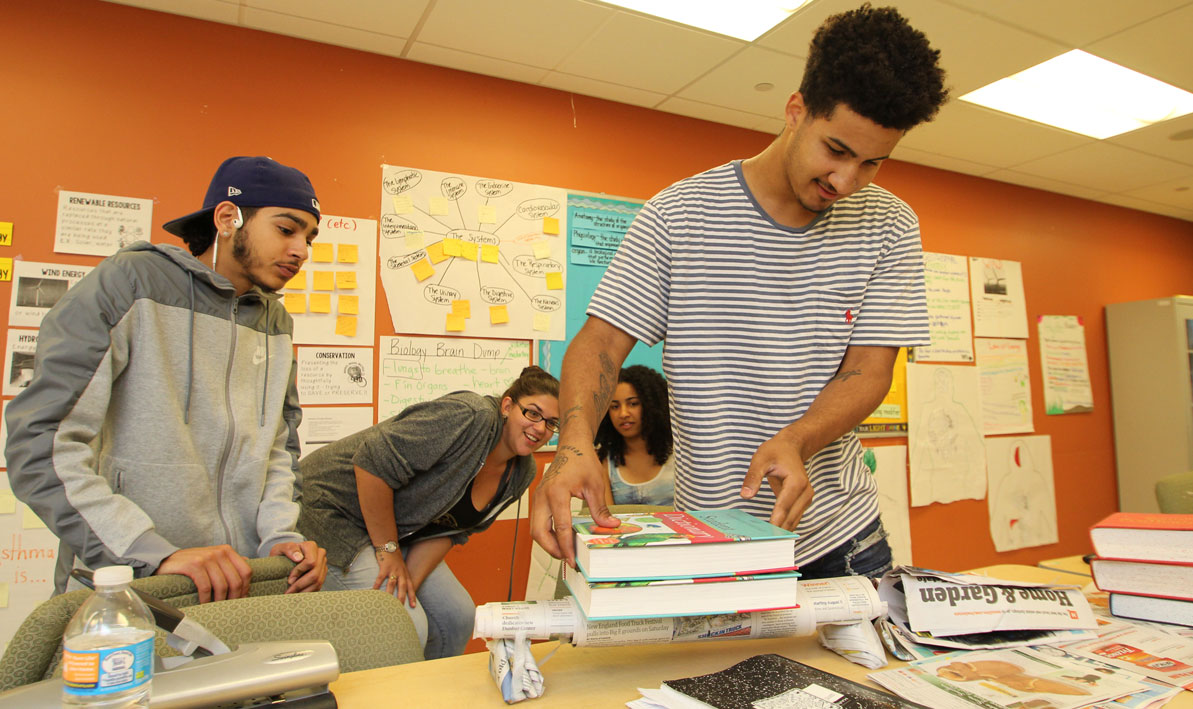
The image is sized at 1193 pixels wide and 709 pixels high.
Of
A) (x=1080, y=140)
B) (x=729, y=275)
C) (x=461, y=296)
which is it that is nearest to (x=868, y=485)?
(x=729, y=275)

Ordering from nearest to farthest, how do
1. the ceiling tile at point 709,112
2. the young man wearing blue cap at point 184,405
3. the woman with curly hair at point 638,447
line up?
the young man wearing blue cap at point 184,405 → the woman with curly hair at point 638,447 → the ceiling tile at point 709,112

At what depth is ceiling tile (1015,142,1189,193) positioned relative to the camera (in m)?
3.69

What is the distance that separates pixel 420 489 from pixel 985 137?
328cm

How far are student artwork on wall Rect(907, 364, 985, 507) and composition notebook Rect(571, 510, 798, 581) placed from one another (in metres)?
3.41

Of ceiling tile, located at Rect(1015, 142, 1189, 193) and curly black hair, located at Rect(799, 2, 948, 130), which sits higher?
ceiling tile, located at Rect(1015, 142, 1189, 193)

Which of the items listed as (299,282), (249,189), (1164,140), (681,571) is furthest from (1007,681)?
(1164,140)

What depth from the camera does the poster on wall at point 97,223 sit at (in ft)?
7.22

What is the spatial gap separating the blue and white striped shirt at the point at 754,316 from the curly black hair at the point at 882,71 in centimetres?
19

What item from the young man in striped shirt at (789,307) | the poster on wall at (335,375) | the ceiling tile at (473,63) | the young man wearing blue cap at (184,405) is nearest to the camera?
the young man in striped shirt at (789,307)

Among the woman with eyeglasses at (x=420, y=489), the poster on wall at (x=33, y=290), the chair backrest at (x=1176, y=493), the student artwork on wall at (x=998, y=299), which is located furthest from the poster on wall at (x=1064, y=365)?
the poster on wall at (x=33, y=290)

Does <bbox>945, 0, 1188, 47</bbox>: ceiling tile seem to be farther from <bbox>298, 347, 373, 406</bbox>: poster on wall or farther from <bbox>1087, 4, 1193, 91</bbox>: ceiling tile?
<bbox>298, 347, 373, 406</bbox>: poster on wall

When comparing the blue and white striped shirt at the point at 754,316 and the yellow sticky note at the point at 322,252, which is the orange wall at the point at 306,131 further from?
the blue and white striped shirt at the point at 754,316

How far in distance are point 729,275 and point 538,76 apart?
7.05ft

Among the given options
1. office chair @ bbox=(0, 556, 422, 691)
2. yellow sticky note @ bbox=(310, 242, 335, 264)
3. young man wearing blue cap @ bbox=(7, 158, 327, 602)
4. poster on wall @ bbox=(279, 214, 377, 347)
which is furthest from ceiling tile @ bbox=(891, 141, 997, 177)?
office chair @ bbox=(0, 556, 422, 691)
